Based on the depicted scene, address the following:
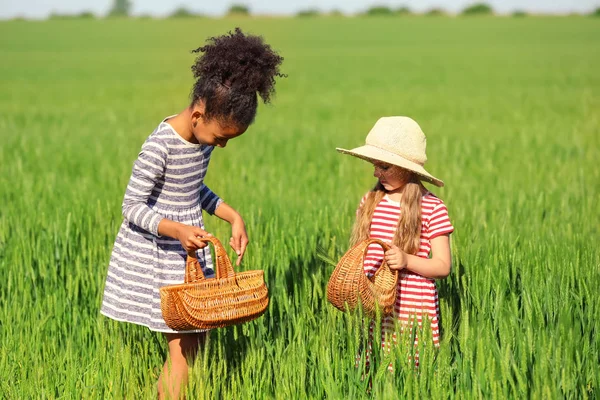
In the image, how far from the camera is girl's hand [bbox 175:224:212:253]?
2.60 metres

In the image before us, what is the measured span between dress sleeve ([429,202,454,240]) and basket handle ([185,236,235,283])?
669 mm

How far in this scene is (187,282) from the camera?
2.69 meters

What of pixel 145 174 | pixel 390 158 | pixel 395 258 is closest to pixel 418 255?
pixel 395 258

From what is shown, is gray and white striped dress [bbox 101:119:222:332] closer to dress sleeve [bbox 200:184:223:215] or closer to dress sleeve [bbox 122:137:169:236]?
dress sleeve [bbox 122:137:169:236]

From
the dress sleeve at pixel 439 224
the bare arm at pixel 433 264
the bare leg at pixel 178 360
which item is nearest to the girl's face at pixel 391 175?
the dress sleeve at pixel 439 224

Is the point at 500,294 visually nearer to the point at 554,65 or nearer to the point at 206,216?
the point at 206,216

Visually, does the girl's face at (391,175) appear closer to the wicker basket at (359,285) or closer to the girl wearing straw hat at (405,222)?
→ the girl wearing straw hat at (405,222)

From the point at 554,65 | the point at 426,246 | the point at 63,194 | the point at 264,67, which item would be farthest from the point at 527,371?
the point at 554,65

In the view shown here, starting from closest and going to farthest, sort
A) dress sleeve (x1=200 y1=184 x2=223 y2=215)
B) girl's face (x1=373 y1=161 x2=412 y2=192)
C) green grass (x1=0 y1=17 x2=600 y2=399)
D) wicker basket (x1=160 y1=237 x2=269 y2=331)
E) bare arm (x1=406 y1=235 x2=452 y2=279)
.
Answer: wicker basket (x1=160 y1=237 x2=269 y2=331)
green grass (x1=0 y1=17 x2=600 y2=399)
bare arm (x1=406 y1=235 x2=452 y2=279)
girl's face (x1=373 y1=161 x2=412 y2=192)
dress sleeve (x1=200 y1=184 x2=223 y2=215)

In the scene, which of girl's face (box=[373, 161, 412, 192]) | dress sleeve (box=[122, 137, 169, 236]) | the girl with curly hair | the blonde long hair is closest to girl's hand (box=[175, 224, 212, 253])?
the girl with curly hair

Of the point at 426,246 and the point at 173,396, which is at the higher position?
the point at 426,246

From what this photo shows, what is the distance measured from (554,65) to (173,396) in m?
25.9

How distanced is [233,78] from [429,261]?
0.85 m

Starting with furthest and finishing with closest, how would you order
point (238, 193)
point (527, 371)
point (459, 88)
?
1. point (459, 88)
2. point (238, 193)
3. point (527, 371)
